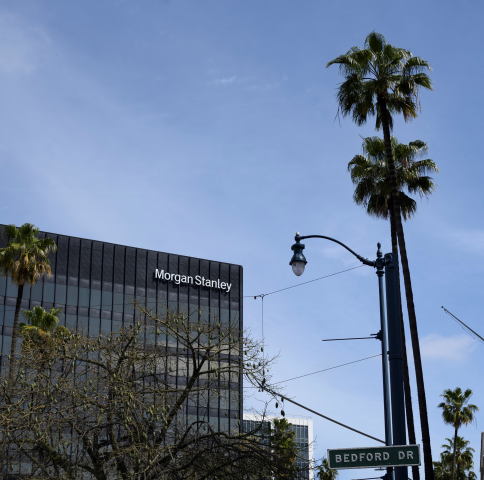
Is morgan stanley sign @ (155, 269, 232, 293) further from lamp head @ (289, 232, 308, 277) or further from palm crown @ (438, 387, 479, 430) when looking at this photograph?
lamp head @ (289, 232, 308, 277)

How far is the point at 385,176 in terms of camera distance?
32344mm

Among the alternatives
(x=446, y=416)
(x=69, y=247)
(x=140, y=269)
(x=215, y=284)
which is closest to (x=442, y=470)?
(x=446, y=416)

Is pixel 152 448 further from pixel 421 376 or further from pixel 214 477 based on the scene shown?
pixel 421 376

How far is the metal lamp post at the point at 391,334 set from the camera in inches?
445

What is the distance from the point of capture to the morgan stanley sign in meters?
60.3

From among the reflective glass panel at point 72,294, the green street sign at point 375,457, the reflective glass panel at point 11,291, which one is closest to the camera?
the green street sign at point 375,457

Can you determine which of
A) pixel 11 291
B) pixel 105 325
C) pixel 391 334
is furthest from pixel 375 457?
pixel 105 325

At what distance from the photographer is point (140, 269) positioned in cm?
5922

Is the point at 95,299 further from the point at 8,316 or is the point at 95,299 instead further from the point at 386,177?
the point at 386,177

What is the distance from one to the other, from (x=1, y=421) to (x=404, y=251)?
17.7 meters

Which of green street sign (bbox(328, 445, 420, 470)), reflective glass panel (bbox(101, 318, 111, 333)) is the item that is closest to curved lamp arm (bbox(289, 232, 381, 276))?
green street sign (bbox(328, 445, 420, 470))

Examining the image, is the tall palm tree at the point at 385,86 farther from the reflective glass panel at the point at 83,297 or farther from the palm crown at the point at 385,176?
the reflective glass panel at the point at 83,297

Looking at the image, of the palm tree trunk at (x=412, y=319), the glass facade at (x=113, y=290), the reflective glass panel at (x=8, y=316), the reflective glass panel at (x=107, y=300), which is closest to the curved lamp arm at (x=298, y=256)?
the palm tree trunk at (x=412, y=319)

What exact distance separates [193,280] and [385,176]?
1265 inches
